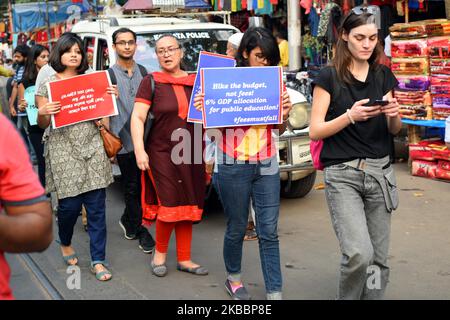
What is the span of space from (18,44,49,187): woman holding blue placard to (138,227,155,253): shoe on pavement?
2224 millimetres

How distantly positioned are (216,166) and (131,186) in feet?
6.08

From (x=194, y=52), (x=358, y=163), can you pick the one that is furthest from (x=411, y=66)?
(x=358, y=163)

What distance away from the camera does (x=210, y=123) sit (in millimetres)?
4961

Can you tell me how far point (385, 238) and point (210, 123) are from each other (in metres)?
1.41

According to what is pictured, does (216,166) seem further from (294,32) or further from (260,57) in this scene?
(294,32)

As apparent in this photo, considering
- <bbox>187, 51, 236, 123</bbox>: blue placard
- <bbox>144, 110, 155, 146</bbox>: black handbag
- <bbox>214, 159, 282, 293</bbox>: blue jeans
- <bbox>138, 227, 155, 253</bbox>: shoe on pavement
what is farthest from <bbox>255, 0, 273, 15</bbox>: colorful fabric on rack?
<bbox>214, 159, 282, 293</bbox>: blue jeans

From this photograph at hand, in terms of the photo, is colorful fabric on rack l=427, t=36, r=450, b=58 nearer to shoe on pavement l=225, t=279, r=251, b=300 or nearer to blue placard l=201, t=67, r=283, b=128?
blue placard l=201, t=67, r=283, b=128

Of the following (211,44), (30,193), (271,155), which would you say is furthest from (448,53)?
(30,193)

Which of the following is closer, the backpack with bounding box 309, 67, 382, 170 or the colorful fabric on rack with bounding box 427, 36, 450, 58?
the backpack with bounding box 309, 67, 382, 170

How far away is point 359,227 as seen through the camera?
4.15 metres

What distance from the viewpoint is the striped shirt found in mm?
6559

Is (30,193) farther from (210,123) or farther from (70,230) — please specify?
(70,230)

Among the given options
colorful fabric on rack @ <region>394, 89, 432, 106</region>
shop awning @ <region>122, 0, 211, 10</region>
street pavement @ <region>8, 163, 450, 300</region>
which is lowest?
street pavement @ <region>8, 163, 450, 300</region>

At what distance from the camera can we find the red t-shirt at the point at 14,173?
228 cm
